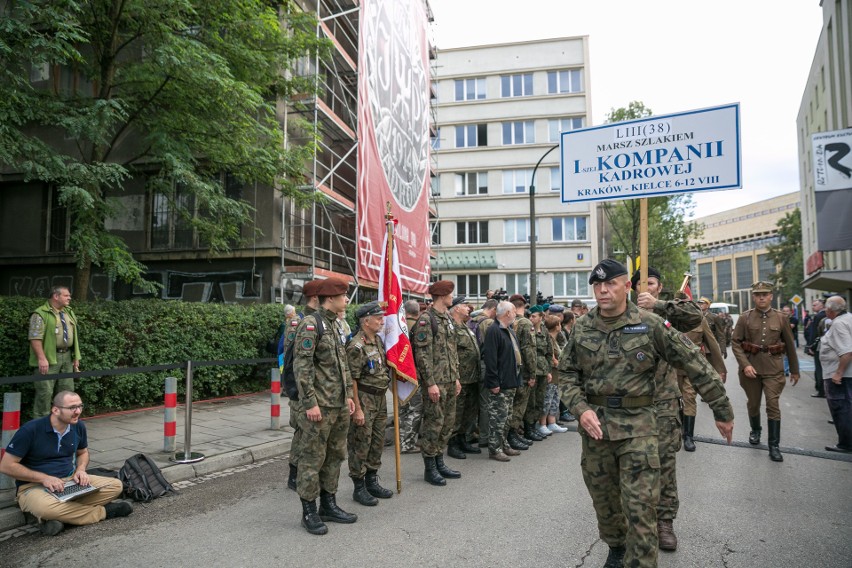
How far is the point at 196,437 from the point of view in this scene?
7.57 m

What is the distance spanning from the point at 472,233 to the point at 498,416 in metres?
34.0

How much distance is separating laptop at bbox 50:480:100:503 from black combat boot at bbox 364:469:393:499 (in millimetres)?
2373

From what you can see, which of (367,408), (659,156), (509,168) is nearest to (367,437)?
(367,408)

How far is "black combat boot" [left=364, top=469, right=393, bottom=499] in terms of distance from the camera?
207 inches

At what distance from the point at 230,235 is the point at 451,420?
7.79 metres

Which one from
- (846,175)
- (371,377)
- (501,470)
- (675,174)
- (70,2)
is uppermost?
(70,2)

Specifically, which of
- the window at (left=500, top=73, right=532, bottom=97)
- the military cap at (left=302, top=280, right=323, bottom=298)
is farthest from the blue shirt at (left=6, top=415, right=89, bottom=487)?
the window at (left=500, top=73, right=532, bottom=97)

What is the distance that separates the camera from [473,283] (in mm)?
39500

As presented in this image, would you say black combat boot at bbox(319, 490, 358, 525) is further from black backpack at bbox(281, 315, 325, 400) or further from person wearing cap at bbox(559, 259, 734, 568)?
person wearing cap at bbox(559, 259, 734, 568)

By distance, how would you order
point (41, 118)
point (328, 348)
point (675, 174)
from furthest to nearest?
point (41, 118), point (675, 174), point (328, 348)

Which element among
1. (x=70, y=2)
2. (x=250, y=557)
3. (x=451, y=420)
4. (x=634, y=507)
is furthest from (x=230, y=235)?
(x=634, y=507)

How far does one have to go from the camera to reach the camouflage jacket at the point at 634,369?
11.0ft

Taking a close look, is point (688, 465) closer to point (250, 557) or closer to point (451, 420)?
point (451, 420)

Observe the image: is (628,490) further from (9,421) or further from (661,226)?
(661,226)
